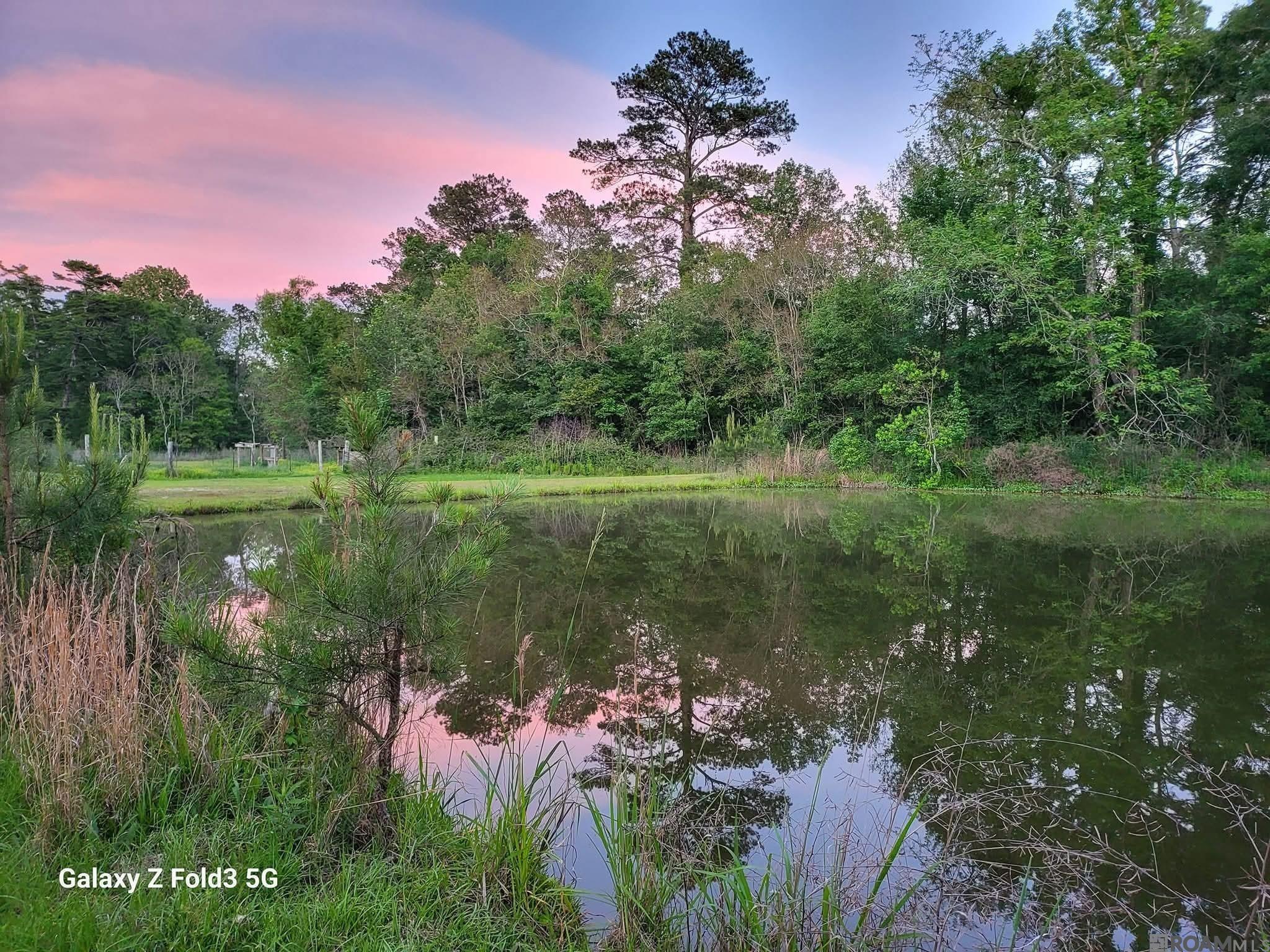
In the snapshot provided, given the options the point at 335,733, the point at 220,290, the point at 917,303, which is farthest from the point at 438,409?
the point at 335,733

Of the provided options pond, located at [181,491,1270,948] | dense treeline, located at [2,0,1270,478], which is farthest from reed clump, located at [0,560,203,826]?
dense treeline, located at [2,0,1270,478]

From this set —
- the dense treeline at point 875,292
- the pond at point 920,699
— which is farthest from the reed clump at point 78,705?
the dense treeline at point 875,292

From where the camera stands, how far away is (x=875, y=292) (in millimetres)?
20344

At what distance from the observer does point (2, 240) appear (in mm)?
6672

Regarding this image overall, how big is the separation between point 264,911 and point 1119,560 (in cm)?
958

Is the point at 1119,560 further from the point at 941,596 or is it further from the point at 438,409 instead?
the point at 438,409

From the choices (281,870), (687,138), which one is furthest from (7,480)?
(687,138)

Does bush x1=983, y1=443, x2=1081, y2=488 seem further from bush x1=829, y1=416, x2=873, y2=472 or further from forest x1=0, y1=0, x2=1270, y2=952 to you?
bush x1=829, y1=416, x2=873, y2=472

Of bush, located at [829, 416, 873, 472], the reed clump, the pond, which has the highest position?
bush, located at [829, 416, 873, 472]

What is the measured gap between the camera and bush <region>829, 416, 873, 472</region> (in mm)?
19547

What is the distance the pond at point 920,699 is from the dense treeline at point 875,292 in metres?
10.8

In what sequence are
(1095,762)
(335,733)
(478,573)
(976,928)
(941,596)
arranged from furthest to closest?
1. (941,596)
2. (1095,762)
3. (335,733)
4. (478,573)
5. (976,928)

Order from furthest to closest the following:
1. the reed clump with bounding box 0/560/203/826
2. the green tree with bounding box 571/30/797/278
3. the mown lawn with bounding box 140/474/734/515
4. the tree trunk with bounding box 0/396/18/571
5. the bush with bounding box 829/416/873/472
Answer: the green tree with bounding box 571/30/797/278 < the bush with bounding box 829/416/873/472 < the mown lawn with bounding box 140/474/734/515 < the tree trunk with bounding box 0/396/18/571 < the reed clump with bounding box 0/560/203/826

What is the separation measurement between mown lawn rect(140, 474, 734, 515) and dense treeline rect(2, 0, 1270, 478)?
2485mm
